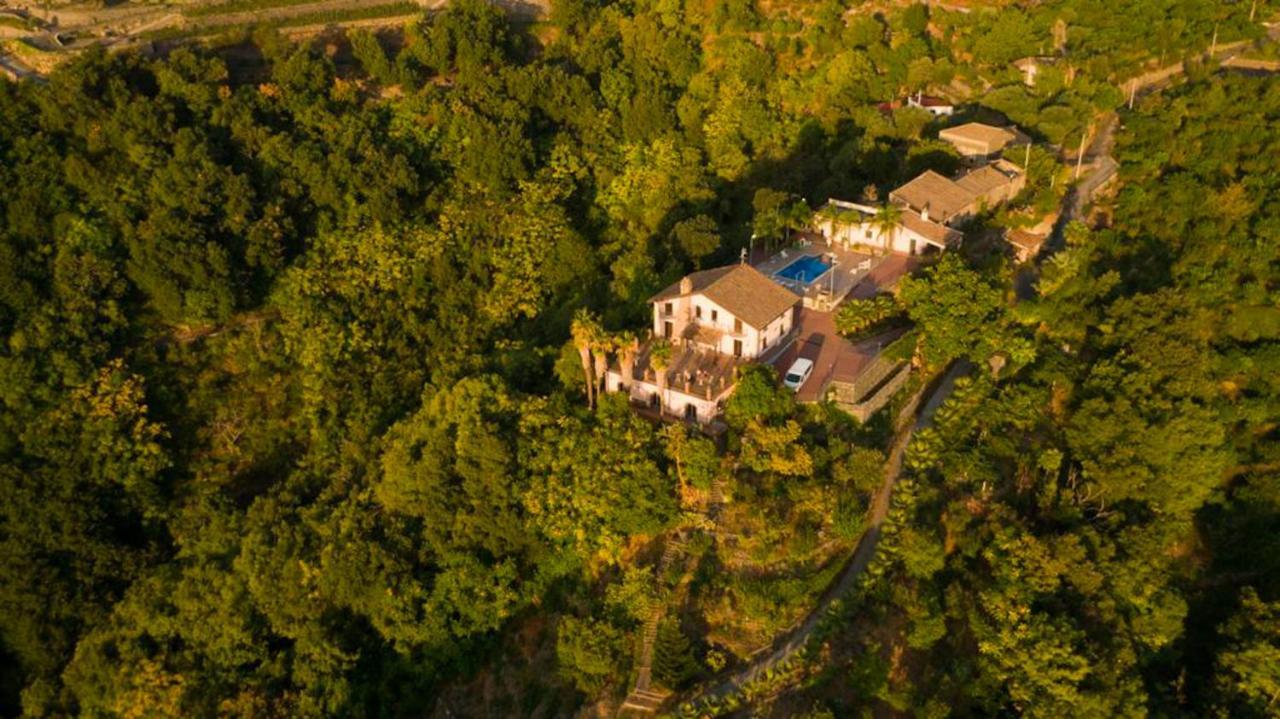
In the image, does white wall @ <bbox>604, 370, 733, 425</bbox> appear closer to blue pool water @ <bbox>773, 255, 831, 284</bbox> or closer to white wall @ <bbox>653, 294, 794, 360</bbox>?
white wall @ <bbox>653, 294, 794, 360</bbox>

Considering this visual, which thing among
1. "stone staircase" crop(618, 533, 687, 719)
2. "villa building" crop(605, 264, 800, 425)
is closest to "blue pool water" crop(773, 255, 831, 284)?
"villa building" crop(605, 264, 800, 425)

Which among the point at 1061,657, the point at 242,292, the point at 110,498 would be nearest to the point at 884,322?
the point at 1061,657

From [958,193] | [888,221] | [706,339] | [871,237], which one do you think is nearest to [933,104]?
[958,193]

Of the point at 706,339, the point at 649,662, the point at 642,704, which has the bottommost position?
the point at 642,704

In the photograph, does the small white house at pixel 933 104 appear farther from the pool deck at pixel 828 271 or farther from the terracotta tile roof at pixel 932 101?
the pool deck at pixel 828 271

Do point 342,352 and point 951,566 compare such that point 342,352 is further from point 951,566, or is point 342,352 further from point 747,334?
point 951,566

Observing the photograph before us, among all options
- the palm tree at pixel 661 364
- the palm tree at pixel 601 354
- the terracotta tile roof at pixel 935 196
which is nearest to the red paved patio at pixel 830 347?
the terracotta tile roof at pixel 935 196

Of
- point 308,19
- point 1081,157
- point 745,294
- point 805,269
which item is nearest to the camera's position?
point 745,294

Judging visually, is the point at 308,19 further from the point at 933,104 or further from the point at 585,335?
the point at 585,335
